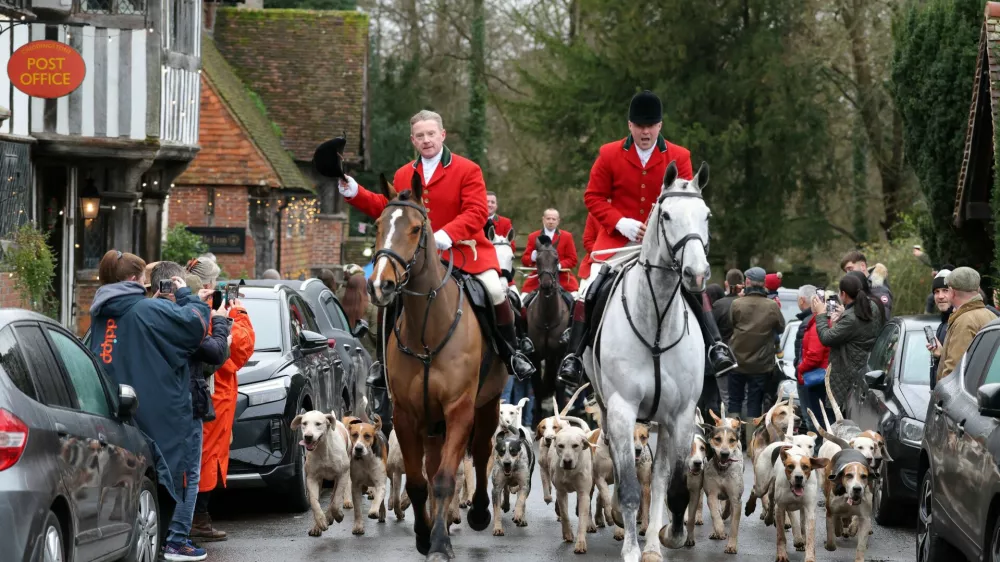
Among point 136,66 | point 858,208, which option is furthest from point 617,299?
point 858,208

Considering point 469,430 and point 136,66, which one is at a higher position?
point 136,66

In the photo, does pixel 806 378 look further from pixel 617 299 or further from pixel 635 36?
pixel 635 36

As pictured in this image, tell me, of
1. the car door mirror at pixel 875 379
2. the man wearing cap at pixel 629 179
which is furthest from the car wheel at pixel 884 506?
the man wearing cap at pixel 629 179

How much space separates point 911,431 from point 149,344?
5572 millimetres

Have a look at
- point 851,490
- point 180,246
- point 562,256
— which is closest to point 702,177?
point 851,490

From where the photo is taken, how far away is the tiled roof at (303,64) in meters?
39.3

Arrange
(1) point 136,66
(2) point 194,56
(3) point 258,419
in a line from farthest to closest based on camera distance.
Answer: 1. (2) point 194,56
2. (1) point 136,66
3. (3) point 258,419

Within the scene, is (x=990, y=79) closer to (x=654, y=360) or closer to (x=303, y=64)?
(x=654, y=360)

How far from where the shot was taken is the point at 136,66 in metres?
22.1

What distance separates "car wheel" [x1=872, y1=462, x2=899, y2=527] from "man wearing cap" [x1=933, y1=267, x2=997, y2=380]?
3.71ft

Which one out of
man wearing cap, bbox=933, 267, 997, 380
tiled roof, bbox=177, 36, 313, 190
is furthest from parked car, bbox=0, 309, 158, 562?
tiled roof, bbox=177, 36, 313, 190

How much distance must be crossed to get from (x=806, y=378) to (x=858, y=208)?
29967 millimetres

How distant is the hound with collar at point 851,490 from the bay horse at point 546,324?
7776 mm

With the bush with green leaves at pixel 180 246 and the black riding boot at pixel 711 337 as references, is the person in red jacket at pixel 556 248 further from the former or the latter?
the bush with green leaves at pixel 180 246
